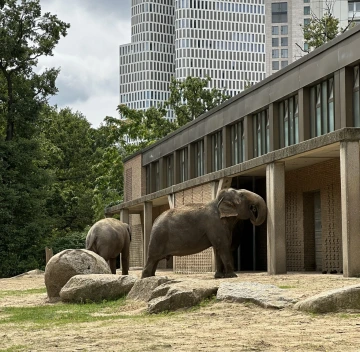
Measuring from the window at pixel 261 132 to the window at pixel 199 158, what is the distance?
7950mm

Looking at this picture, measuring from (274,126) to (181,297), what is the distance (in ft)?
72.0

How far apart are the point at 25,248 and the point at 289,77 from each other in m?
24.7

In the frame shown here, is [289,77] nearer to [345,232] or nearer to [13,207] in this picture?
[345,232]

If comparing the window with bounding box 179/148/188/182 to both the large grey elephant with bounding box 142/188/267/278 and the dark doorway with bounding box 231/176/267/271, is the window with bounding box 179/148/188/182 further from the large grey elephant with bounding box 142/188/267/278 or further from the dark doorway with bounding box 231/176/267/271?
the large grey elephant with bounding box 142/188/267/278

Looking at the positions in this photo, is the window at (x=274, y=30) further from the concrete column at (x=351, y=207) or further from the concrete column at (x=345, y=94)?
the concrete column at (x=351, y=207)

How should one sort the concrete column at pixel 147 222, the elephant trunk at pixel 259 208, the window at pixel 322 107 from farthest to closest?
the concrete column at pixel 147 222
the window at pixel 322 107
the elephant trunk at pixel 259 208

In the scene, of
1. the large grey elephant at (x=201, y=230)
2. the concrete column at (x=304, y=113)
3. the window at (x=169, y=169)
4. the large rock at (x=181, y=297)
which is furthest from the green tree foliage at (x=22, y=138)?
the large rock at (x=181, y=297)

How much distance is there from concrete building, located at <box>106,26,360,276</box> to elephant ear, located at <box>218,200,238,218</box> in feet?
8.64

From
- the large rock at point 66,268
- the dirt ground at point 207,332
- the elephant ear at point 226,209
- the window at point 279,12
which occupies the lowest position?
the dirt ground at point 207,332

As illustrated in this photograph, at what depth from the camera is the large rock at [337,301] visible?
1338 centimetres

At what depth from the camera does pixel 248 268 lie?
116 ft

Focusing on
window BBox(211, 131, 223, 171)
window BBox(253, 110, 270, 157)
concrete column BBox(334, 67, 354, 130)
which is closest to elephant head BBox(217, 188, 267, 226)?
concrete column BBox(334, 67, 354, 130)

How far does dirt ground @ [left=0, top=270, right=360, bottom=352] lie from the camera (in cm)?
1080

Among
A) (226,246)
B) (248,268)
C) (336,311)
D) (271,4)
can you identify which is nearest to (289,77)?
(248,268)
